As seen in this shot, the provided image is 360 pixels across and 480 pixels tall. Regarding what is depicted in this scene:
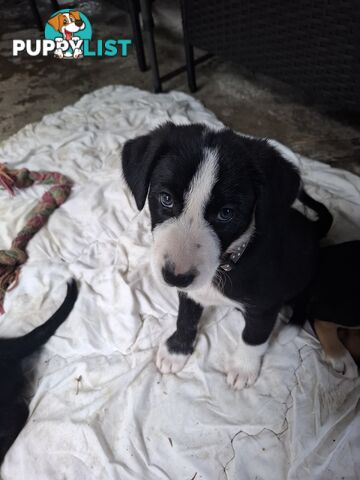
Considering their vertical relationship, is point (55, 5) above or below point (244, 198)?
above

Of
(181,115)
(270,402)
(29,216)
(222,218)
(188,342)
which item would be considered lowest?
(270,402)

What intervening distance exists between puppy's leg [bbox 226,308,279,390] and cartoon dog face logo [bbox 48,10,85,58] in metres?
4.01

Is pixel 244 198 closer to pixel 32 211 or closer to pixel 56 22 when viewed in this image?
pixel 32 211

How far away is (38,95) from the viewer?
13.1ft

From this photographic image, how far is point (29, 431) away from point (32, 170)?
74.2 inches

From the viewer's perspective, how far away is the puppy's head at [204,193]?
1235 millimetres

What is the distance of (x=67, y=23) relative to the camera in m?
4.63

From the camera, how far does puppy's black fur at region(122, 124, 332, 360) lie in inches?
50.8

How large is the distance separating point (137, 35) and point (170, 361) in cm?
329

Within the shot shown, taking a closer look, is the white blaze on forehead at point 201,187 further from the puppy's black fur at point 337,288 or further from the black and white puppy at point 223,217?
the puppy's black fur at point 337,288

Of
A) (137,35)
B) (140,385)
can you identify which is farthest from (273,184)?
(137,35)

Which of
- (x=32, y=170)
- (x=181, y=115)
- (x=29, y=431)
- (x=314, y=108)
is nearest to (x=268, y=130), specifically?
(x=314, y=108)

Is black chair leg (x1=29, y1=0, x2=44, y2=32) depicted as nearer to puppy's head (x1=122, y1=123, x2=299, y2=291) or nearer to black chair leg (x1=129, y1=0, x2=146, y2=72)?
black chair leg (x1=129, y1=0, x2=146, y2=72)

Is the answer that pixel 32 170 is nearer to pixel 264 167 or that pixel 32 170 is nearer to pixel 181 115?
pixel 181 115
